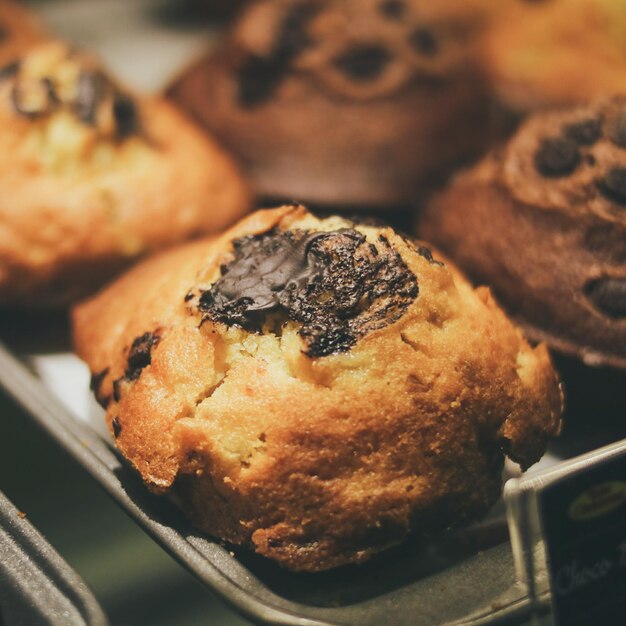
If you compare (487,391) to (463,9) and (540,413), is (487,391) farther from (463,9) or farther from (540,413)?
(463,9)

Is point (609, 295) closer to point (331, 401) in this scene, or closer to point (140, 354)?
point (331, 401)

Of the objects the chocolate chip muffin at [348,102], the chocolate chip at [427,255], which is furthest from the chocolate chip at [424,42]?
the chocolate chip at [427,255]

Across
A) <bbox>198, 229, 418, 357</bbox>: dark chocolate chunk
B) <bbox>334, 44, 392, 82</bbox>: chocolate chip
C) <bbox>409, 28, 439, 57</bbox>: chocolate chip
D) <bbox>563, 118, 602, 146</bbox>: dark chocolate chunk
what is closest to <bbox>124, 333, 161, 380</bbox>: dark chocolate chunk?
<bbox>198, 229, 418, 357</bbox>: dark chocolate chunk

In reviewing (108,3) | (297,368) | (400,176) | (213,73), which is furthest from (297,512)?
(108,3)

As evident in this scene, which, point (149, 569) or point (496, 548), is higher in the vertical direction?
point (149, 569)

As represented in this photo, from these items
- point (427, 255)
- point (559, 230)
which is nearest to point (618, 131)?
point (559, 230)
